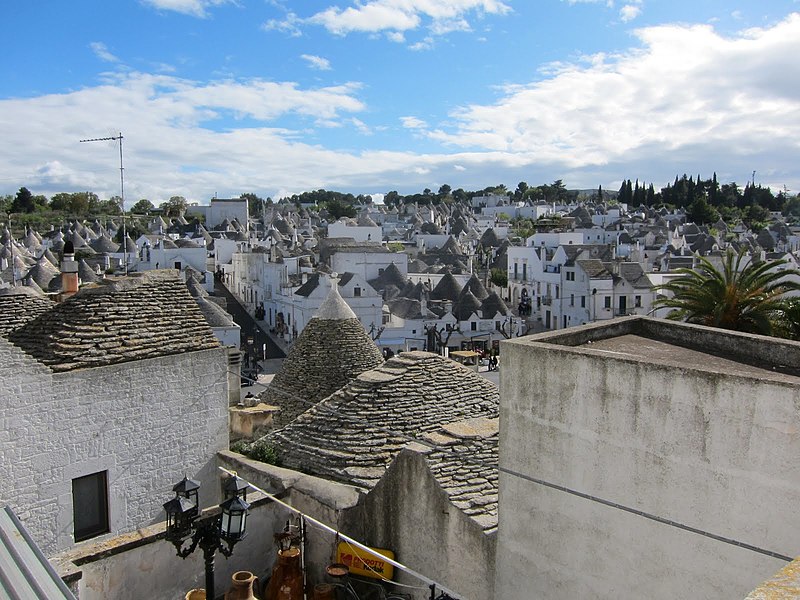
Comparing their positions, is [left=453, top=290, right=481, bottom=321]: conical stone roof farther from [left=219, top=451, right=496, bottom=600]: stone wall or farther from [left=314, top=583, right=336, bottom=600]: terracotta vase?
[left=314, top=583, right=336, bottom=600]: terracotta vase

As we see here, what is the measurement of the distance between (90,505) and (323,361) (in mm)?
6716

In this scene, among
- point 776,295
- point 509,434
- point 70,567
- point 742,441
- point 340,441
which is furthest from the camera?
point 776,295

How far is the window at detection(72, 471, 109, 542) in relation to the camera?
955 cm

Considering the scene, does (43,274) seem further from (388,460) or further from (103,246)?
(388,460)

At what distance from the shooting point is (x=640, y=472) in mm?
6125

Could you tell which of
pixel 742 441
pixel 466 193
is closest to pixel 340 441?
pixel 742 441

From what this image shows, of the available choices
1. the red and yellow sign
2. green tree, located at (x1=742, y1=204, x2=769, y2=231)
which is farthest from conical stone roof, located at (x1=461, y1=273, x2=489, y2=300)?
green tree, located at (x1=742, y1=204, x2=769, y2=231)

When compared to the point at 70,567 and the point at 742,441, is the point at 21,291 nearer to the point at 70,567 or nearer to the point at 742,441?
the point at 70,567

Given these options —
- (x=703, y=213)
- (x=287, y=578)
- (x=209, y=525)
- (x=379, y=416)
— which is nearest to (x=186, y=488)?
(x=209, y=525)

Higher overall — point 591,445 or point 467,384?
point 591,445

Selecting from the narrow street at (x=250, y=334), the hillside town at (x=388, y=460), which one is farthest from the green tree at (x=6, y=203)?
the hillside town at (x=388, y=460)

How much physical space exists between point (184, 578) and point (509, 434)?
4.72m

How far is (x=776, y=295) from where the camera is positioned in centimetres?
1827

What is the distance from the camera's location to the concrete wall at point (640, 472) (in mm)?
5367
